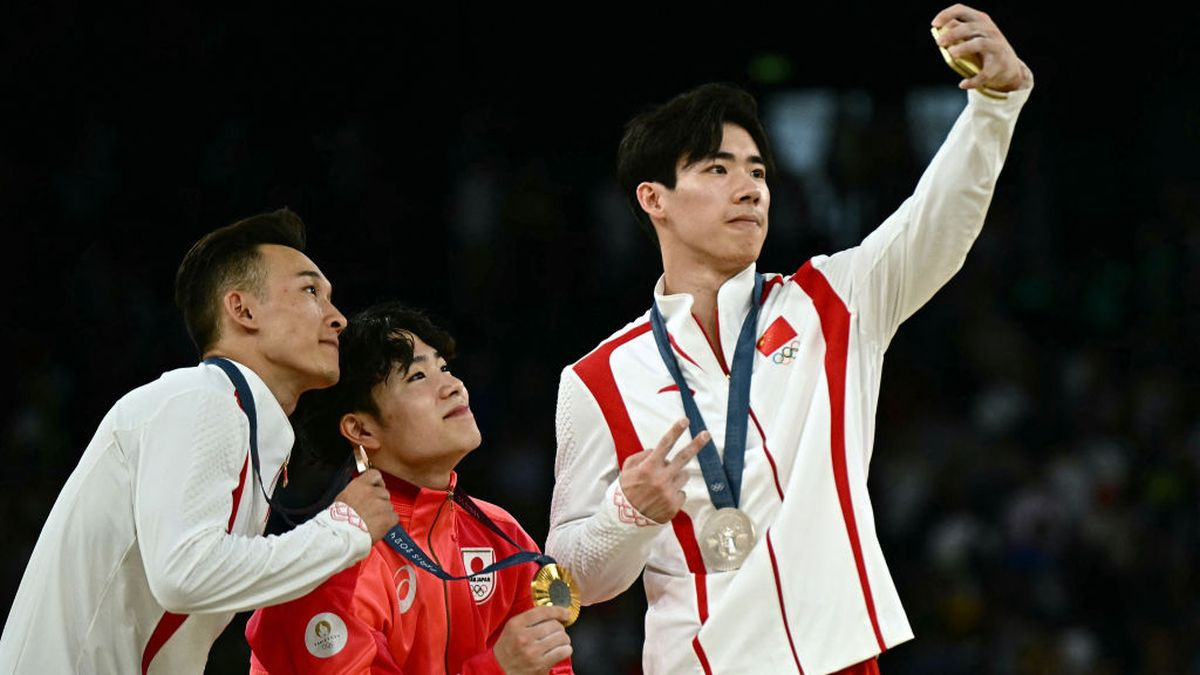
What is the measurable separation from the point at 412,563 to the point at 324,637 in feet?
1.05

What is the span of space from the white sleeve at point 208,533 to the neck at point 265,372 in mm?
270

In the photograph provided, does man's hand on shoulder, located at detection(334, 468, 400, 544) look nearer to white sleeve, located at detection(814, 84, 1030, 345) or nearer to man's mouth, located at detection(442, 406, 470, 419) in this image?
man's mouth, located at detection(442, 406, 470, 419)

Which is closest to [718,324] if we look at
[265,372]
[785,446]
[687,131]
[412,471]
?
[785,446]

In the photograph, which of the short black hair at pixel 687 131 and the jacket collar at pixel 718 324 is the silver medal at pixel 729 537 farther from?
the short black hair at pixel 687 131

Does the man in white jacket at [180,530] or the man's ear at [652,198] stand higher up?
the man's ear at [652,198]

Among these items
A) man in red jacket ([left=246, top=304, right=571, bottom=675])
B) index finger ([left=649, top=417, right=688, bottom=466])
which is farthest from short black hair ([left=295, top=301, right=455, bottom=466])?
index finger ([left=649, top=417, right=688, bottom=466])

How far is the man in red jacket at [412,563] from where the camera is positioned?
3939 mm

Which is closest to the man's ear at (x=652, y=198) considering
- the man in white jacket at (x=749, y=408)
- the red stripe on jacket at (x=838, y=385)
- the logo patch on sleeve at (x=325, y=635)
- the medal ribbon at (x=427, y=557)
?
the man in white jacket at (x=749, y=408)

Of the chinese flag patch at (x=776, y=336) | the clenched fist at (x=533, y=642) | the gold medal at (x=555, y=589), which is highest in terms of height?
the chinese flag patch at (x=776, y=336)

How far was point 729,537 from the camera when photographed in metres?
A: 3.88

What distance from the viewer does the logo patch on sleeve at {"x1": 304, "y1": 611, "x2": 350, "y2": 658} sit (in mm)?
3879

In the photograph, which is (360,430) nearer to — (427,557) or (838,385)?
(427,557)

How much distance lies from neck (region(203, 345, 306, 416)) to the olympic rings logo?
3.75ft

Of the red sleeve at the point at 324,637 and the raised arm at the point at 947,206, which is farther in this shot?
the red sleeve at the point at 324,637
